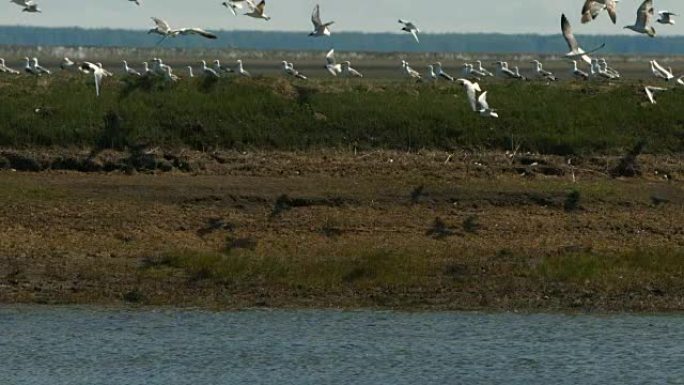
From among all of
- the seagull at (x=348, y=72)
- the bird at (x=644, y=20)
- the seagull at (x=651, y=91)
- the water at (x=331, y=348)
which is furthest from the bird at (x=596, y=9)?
the seagull at (x=348, y=72)

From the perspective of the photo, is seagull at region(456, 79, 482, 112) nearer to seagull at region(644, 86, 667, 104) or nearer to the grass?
the grass

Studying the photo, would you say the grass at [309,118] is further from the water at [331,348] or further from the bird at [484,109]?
the water at [331,348]

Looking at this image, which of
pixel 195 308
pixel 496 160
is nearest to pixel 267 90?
pixel 496 160

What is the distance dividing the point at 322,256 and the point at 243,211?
2.72 metres

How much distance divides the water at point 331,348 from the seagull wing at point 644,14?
987cm

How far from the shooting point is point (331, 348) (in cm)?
2327

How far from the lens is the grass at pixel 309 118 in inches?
1313

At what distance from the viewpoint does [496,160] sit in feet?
106

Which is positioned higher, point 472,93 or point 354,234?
point 472,93

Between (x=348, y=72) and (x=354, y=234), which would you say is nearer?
(x=354, y=234)

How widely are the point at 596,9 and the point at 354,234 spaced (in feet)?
23.5

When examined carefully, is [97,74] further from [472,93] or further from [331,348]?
[331,348]

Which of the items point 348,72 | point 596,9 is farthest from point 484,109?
point 348,72

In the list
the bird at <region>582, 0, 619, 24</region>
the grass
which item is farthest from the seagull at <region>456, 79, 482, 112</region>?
the bird at <region>582, 0, 619, 24</region>
